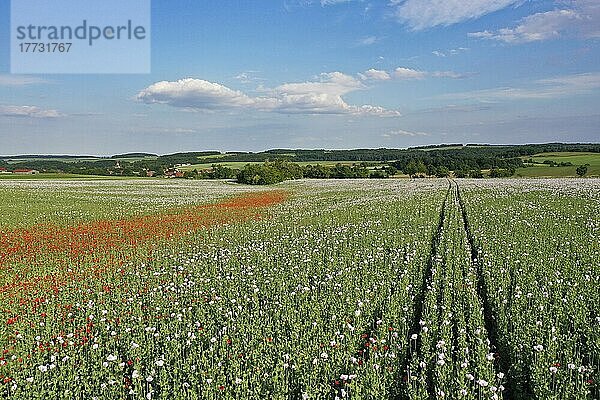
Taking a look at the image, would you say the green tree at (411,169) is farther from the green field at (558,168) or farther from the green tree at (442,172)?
the green field at (558,168)

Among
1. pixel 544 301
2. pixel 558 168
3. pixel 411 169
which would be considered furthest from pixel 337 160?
pixel 544 301

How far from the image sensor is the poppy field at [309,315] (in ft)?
23.4

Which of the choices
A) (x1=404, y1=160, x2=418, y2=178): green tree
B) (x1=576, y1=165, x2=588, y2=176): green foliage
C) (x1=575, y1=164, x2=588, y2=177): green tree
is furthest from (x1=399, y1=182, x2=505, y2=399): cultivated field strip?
(x1=404, y1=160, x2=418, y2=178): green tree

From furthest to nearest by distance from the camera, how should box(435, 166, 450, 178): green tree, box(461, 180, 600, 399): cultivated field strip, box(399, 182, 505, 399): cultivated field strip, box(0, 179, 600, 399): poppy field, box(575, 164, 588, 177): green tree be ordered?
box(435, 166, 450, 178): green tree → box(575, 164, 588, 177): green tree → box(0, 179, 600, 399): poppy field → box(461, 180, 600, 399): cultivated field strip → box(399, 182, 505, 399): cultivated field strip

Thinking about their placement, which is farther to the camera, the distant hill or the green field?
the distant hill

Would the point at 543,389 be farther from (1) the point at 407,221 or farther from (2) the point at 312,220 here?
(2) the point at 312,220

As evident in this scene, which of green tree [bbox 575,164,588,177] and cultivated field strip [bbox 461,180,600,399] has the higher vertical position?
green tree [bbox 575,164,588,177]

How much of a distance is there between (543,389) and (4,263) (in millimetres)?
16634

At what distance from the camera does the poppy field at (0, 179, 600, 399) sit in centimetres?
712

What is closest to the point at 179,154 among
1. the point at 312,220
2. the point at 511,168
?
the point at 511,168

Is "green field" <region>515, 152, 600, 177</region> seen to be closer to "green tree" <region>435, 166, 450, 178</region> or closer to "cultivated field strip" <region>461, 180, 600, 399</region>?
"green tree" <region>435, 166, 450, 178</region>

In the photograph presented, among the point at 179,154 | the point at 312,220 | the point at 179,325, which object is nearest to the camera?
the point at 179,325

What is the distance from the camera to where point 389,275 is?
12805 mm

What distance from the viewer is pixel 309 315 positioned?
1002 cm
